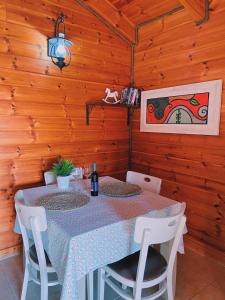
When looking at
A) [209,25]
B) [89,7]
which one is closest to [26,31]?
[89,7]

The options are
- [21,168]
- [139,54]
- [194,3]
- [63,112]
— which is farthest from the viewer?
[139,54]

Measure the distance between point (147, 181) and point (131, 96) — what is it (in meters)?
1.14

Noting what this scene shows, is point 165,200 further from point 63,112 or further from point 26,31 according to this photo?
point 26,31

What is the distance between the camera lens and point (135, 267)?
1.44 meters

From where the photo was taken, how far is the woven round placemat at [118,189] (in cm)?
182

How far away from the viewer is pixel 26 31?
2160mm

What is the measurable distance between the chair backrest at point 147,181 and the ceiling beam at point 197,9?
61.1 inches

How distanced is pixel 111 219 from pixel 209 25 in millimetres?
1956

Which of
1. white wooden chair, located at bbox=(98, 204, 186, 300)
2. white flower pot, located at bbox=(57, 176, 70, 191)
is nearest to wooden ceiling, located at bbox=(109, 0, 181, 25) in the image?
white flower pot, located at bbox=(57, 176, 70, 191)

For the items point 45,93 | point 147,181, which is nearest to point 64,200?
point 147,181

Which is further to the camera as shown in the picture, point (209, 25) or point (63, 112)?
A: point (63, 112)

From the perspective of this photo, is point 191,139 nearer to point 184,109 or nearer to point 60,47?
point 184,109

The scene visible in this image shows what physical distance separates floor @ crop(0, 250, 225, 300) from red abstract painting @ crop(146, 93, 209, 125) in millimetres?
1345

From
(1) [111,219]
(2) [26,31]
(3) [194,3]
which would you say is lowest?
(1) [111,219]
